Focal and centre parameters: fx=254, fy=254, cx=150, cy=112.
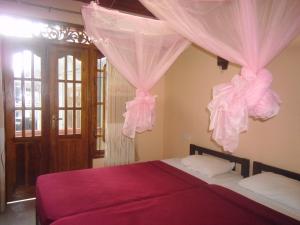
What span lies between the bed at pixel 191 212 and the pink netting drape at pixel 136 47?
1028mm

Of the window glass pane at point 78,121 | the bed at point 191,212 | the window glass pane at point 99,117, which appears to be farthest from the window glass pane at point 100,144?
the bed at point 191,212

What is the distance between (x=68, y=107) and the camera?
11.5 feet

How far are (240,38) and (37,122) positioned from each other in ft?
9.01

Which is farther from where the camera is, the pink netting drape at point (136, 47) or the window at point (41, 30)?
the window at point (41, 30)

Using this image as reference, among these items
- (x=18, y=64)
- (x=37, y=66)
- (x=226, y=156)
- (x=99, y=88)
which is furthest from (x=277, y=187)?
(x=18, y=64)

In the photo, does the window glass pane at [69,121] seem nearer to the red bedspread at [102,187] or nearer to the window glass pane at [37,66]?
the window glass pane at [37,66]

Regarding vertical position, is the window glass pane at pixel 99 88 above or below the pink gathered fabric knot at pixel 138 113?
above

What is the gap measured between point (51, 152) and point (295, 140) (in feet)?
9.57

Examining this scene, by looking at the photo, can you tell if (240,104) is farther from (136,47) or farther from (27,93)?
(27,93)

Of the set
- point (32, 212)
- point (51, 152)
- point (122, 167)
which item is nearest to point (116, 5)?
point (122, 167)

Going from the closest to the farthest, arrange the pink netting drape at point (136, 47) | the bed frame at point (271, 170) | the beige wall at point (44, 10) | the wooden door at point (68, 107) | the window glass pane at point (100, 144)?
the bed frame at point (271, 170), the pink netting drape at point (136, 47), the beige wall at point (44, 10), the wooden door at point (68, 107), the window glass pane at point (100, 144)

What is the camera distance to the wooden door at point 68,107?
134 inches

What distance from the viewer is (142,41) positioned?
2508mm

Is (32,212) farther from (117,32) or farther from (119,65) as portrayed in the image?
(117,32)
